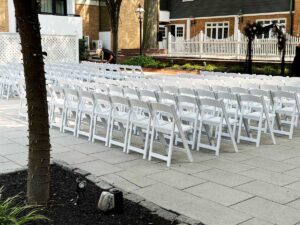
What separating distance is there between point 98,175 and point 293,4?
29227 millimetres

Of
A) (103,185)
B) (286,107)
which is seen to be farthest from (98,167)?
(286,107)

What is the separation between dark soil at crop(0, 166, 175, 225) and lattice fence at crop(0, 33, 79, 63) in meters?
15.3

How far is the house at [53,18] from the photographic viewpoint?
29750 mm

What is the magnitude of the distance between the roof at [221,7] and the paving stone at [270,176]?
93.5 feet

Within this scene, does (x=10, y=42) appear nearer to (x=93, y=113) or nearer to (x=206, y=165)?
(x=93, y=113)

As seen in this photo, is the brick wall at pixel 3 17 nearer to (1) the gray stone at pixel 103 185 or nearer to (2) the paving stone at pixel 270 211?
(1) the gray stone at pixel 103 185

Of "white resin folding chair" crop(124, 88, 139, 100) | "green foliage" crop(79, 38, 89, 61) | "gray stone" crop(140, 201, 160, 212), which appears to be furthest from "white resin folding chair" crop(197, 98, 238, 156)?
"green foliage" crop(79, 38, 89, 61)

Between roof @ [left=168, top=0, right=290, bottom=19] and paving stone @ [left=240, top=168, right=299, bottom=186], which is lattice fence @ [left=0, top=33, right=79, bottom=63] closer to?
paving stone @ [left=240, top=168, right=299, bottom=186]

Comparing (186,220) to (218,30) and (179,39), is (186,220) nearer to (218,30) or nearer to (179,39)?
(179,39)

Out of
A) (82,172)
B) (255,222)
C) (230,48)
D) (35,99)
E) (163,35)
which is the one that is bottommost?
(255,222)

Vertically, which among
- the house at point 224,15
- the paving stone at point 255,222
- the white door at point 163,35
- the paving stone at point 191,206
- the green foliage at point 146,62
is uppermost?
the house at point 224,15

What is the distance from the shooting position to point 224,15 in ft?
121

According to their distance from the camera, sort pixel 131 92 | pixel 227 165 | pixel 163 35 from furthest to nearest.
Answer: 1. pixel 163 35
2. pixel 131 92
3. pixel 227 165

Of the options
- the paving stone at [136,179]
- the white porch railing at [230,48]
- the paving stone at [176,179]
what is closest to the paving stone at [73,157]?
the paving stone at [136,179]
